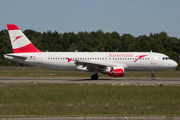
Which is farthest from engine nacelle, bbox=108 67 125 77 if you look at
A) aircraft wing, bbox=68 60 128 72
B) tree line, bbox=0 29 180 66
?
tree line, bbox=0 29 180 66

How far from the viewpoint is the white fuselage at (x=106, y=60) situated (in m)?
39.4

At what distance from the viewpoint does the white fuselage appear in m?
39.4

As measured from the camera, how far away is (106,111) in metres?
14.4

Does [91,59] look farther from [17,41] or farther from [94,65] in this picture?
[17,41]

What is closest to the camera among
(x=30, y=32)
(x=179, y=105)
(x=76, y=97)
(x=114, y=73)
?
(x=179, y=105)

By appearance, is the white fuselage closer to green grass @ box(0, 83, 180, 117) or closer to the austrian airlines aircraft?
the austrian airlines aircraft

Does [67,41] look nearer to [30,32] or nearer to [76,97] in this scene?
[30,32]

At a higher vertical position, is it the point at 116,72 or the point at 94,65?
the point at 94,65

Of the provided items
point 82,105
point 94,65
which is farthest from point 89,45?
point 82,105

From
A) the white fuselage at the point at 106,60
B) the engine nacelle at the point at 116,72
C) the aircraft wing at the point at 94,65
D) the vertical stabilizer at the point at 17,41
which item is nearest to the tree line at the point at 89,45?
the vertical stabilizer at the point at 17,41

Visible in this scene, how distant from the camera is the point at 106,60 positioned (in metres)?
39.5

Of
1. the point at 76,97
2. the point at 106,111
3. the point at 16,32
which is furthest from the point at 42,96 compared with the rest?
the point at 16,32

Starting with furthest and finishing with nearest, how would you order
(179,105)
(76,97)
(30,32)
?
(30,32), (76,97), (179,105)

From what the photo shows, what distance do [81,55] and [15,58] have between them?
10.1m
